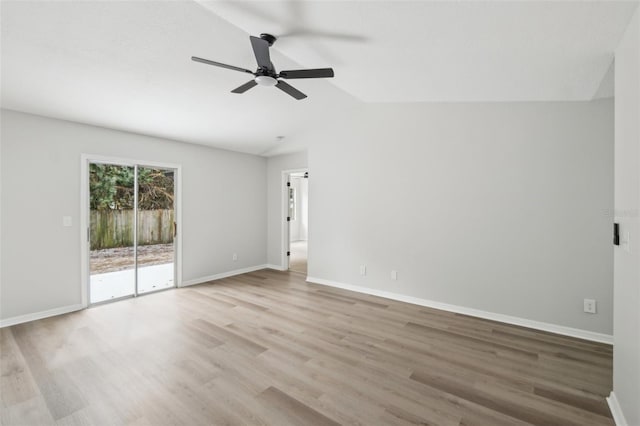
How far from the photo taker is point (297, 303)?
411cm

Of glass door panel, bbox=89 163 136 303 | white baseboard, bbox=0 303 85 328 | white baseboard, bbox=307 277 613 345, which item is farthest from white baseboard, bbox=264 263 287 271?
white baseboard, bbox=0 303 85 328

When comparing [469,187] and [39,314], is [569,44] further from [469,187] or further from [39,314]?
[39,314]

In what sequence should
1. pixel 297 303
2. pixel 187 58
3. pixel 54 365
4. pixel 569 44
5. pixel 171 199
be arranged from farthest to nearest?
pixel 171 199 < pixel 297 303 < pixel 187 58 < pixel 54 365 < pixel 569 44

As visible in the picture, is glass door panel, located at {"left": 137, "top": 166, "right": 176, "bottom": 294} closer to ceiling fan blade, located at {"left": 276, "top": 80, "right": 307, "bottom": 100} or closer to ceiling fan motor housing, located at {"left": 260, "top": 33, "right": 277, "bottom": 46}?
ceiling fan blade, located at {"left": 276, "top": 80, "right": 307, "bottom": 100}

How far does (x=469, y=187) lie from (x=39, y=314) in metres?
5.60

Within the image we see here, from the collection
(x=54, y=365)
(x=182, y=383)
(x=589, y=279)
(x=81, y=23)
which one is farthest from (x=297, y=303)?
(x=81, y=23)

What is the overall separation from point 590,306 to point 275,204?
5.23m

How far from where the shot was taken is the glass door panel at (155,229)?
179 inches

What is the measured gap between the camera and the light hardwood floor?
192 cm

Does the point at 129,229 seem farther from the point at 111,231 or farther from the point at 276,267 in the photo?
the point at 276,267

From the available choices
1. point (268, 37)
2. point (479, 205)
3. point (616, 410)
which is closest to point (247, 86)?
point (268, 37)

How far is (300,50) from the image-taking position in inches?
105

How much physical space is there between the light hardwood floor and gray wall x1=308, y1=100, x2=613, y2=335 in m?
0.48

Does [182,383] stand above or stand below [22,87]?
below
